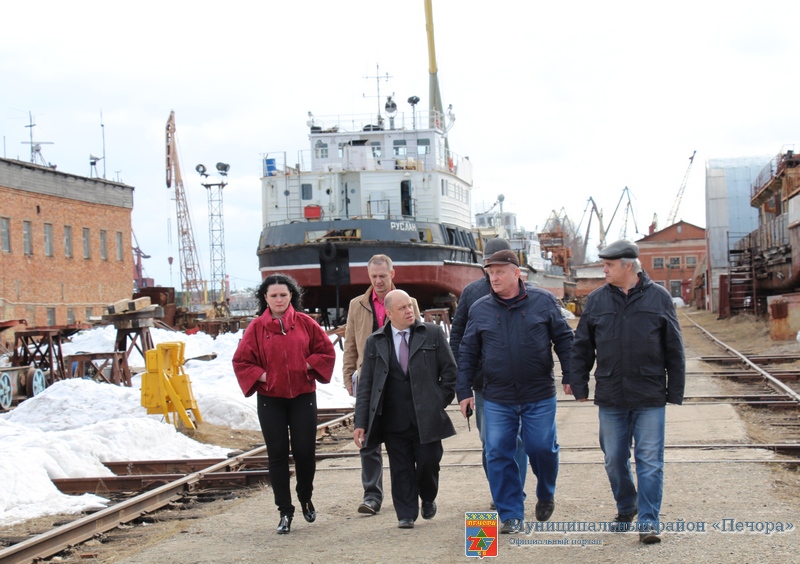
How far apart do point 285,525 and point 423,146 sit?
103 feet

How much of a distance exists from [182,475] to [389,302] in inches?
165

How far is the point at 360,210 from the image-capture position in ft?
113

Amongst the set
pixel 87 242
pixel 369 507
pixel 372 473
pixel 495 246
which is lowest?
pixel 369 507

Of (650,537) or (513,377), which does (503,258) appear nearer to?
(513,377)

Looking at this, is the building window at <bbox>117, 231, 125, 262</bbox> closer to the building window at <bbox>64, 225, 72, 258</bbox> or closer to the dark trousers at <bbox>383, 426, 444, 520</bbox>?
the building window at <bbox>64, 225, 72, 258</bbox>

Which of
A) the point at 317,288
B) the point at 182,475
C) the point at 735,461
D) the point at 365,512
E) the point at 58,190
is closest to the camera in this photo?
the point at 365,512

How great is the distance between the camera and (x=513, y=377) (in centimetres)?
616

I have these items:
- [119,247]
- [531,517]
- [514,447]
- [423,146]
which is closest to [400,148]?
[423,146]

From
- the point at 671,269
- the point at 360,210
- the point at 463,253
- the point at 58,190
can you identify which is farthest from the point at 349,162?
the point at 671,269

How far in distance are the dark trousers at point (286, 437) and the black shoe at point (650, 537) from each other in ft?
7.94

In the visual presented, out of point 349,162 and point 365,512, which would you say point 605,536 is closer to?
point 365,512

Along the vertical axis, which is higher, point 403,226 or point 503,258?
point 403,226

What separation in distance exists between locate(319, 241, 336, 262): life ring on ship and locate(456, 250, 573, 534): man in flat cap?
79.0 feet

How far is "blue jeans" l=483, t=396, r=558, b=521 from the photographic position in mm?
6180
